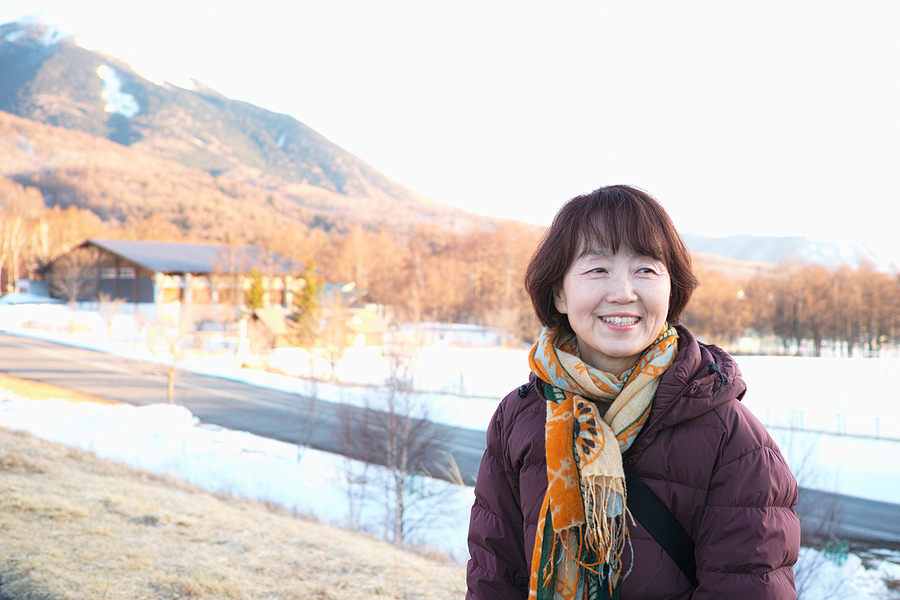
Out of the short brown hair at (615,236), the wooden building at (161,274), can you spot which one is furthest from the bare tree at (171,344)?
the short brown hair at (615,236)

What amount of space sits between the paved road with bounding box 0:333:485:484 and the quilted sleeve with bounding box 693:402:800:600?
1603cm

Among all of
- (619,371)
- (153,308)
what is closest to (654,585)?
(619,371)

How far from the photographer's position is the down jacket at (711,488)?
1.50 metres

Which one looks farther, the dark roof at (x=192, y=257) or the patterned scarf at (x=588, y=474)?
the dark roof at (x=192, y=257)

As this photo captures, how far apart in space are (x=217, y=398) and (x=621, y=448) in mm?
28015

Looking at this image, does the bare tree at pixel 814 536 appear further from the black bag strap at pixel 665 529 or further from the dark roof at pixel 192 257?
the dark roof at pixel 192 257

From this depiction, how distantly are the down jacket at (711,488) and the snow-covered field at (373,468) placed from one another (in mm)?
11142

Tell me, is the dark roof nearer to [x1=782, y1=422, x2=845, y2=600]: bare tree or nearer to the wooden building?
the wooden building

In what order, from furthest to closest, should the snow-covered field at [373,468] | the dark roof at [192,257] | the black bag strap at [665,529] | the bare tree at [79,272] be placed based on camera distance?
1. the bare tree at [79,272]
2. the dark roof at [192,257]
3. the snow-covered field at [373,468]
4. the black bag strap at [665,529]

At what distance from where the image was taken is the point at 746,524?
1499mm

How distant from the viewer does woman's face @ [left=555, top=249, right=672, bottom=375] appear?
1711mm

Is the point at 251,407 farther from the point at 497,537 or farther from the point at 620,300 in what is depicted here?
the point at 620,300

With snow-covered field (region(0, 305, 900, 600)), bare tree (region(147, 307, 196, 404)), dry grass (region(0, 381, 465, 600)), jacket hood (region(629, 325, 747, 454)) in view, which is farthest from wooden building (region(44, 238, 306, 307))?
jacket hood (region(629, 325, 747, 454))

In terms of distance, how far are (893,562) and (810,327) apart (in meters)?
52.3
